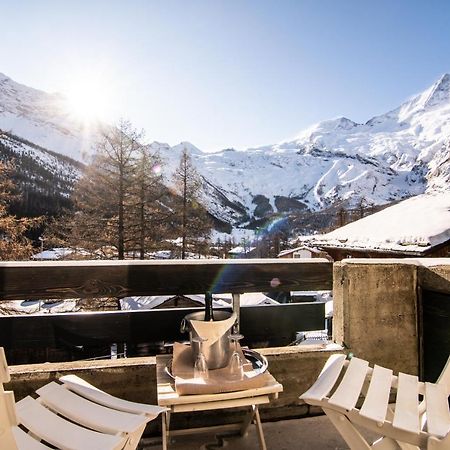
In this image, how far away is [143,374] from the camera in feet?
6.96

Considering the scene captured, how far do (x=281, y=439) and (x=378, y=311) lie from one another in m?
0.98

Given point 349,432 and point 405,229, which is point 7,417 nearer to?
point 349,432

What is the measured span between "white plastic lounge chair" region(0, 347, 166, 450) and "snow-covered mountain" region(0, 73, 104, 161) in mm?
111333

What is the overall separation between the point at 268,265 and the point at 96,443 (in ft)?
4.56

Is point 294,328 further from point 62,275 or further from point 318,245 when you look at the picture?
point 318,245

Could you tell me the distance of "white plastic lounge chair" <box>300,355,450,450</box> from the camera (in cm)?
129

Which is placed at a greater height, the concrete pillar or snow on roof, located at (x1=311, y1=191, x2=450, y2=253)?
snow on roof, located at (x1=311, y1=191, x2=450, y2=253)

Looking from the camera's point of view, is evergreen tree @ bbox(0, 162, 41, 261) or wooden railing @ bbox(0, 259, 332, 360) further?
evergreen tree @ bbox(0, 162, 41, 261)

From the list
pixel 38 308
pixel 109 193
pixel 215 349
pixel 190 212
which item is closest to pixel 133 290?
pixel 215 349

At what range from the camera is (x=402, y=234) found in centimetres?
1040

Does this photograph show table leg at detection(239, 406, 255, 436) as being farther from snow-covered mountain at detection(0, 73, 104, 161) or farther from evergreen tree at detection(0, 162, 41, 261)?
snow-covered mountain at detection(0, 73, 104, 161)

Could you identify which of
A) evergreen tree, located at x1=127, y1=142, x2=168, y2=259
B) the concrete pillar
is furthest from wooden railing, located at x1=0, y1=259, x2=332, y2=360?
evergreen tree, located at x1=127, y1=142, x2=168, y2=259

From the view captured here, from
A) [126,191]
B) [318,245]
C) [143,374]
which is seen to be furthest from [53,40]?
[143,374]

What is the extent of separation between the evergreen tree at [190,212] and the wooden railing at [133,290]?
51.6 feet
